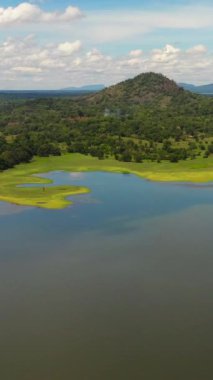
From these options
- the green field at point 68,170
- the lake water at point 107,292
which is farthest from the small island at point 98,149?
the lake water at point 107,292

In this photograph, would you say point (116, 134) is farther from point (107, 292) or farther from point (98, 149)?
point (107, 292)

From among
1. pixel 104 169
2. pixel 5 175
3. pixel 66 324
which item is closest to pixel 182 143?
pixel 104 169

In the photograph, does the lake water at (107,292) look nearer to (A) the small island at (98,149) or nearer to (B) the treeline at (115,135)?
(A) the small island at (98,149)

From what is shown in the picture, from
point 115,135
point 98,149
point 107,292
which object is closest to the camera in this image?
point 107,292

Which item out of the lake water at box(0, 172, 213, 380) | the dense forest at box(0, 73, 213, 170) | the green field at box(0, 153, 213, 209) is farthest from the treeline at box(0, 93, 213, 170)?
the lake water at box(0, 172, 213, 380)

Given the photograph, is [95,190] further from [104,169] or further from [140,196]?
[104,169]

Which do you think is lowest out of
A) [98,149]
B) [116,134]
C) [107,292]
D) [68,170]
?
[107,292]

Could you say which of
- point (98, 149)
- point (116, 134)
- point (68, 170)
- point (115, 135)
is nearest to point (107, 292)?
point (68, 170)
